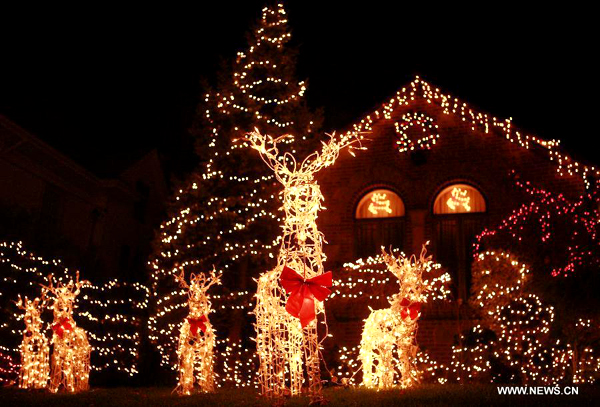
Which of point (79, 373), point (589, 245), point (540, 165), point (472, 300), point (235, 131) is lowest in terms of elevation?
point (79, 373)

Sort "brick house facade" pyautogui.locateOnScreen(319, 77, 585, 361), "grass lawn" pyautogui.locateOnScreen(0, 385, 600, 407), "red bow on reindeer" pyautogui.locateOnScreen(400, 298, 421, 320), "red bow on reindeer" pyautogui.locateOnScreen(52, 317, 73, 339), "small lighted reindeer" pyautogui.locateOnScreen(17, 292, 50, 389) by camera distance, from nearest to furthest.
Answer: "grass lawn" pyautogui.locateOnScreen(0, 385, 600, 407)
"red bow on reindeer" pyautogui.locateOnScreen(400, 298, 421, 320)
"red bow on reindeer" pyautogui.locateOnScreen(52, 317, 73, 339)
"small lighted reindeer" pyautogui.locateOnScreen(17, 292, 50, 389)
"brick house facade" pyautogui.locateOnScreen(319, 77, 585, 361)

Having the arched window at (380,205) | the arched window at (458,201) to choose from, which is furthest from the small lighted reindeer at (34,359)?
the arched window at (458,201)

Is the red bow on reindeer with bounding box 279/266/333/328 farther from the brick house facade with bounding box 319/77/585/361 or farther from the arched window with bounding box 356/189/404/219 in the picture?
the arched window with bounding box 356/189/404/219

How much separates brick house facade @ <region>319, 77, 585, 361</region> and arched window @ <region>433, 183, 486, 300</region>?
23 mm

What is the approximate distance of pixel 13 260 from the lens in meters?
15.0

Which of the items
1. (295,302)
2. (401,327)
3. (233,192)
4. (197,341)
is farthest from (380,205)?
(295,302)

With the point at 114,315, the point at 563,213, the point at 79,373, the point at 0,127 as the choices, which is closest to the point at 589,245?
the point at 563,213

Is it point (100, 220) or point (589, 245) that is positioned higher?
point (100, 220)

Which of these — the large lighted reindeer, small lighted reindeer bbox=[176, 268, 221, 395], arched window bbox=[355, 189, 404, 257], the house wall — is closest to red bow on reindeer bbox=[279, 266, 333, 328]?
the large lighted reindeer

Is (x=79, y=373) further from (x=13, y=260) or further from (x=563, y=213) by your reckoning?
(x=563, y=213)

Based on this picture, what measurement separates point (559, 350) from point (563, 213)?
2668 mm

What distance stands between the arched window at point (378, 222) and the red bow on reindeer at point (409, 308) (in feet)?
18.8

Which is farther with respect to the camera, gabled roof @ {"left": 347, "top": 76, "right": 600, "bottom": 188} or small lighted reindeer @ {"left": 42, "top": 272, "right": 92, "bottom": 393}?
gabled roof @ {"left": 347, "top": 76, "right": 600, "bottom": 188}

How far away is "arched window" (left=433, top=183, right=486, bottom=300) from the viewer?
48.5 ft
